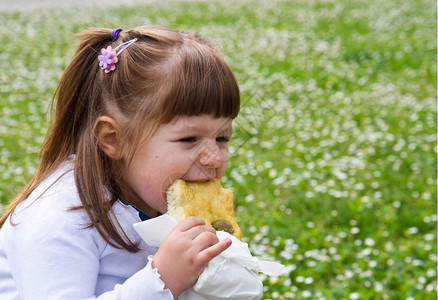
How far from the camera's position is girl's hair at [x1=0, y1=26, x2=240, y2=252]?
179cm

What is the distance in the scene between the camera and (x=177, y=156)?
1.78m

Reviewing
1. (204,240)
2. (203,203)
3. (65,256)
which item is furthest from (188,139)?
(65,256)

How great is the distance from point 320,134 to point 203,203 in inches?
146

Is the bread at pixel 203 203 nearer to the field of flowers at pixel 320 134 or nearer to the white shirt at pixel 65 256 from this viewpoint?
the white shirt at pixel 65 256

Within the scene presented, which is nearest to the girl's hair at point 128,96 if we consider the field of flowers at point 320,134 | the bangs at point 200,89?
the bangs at point 200,89

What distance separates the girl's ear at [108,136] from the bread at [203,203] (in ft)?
0.66

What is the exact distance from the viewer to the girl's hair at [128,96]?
5.89ft

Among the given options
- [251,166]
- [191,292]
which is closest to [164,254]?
[191,292]

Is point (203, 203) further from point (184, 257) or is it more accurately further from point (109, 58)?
point (109, 58)

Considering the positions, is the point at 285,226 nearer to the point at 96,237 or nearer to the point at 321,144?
the point at 321,144

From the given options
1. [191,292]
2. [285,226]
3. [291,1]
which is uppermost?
[191,292]

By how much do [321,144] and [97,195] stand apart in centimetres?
355

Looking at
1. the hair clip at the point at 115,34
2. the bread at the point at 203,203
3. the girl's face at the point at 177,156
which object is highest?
the hair clip at the point at 115,34

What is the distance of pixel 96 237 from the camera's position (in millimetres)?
1755
